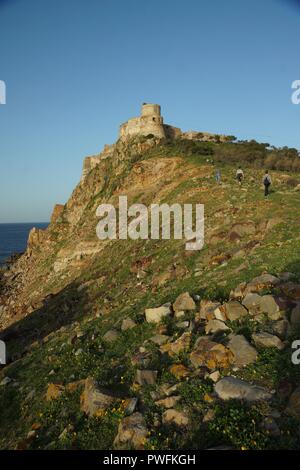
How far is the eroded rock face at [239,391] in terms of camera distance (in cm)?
636

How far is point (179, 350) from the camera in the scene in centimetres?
848

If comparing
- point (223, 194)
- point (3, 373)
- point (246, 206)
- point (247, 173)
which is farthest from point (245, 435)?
point (247, 173)

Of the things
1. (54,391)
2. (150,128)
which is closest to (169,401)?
(54,391)

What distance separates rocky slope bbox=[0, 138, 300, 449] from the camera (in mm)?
6230

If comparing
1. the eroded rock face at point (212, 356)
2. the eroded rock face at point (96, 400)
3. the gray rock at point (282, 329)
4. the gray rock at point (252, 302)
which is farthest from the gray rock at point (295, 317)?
the eroded rock face at point (96, 400)

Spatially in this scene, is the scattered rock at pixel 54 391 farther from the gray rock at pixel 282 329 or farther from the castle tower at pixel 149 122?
the castle tower at pixel 149 122

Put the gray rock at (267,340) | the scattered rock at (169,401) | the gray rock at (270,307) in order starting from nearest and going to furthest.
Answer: the scattered rock at (169,401)
the gray rock at (267,340)
the gray rock at (270,307)

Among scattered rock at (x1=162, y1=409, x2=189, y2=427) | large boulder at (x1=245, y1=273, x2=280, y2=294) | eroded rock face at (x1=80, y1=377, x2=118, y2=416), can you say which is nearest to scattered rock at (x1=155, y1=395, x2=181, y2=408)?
scattered rock at (x1=162, y1=409, x2=189, y2=427)

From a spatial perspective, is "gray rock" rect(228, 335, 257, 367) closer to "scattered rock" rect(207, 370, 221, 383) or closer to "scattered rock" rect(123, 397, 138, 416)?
"scattered rock" rect(207, 370, 221, 383)

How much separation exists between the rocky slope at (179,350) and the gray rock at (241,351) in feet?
0.07

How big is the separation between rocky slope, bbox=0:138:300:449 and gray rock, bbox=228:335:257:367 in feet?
0.07

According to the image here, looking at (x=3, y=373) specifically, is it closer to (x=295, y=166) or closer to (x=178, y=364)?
(x=178, y=364)

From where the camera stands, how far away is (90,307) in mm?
16641

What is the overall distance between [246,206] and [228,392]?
13747 mm
